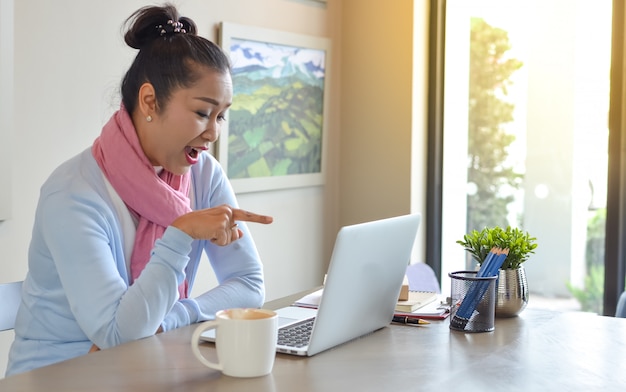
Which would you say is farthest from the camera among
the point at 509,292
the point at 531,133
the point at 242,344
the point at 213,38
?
the point at 531,133

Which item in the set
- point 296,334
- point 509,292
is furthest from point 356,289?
point 509,292

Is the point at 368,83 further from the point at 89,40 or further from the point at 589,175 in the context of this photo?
the point at 89,40

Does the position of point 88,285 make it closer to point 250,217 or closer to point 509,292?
point 250,217

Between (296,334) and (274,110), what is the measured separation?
1.95 m

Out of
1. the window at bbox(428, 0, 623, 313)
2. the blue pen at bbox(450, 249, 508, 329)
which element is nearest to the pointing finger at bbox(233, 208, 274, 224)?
the blue pen at bbox(450, 249, 508, 329)

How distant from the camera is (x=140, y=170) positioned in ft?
5.95

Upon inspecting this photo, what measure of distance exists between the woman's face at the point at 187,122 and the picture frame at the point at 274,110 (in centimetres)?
122

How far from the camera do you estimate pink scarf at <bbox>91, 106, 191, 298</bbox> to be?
1.77 meters

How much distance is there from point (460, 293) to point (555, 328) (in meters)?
0.21

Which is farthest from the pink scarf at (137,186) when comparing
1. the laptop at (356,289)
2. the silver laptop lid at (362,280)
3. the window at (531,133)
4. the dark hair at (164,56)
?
the window at (531,133)

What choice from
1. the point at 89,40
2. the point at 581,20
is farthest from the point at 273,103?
the point at 581,20

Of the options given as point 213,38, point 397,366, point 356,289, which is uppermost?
point 213,38

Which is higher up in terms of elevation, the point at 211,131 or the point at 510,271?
the point at 211,131

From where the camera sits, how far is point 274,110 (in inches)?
133
